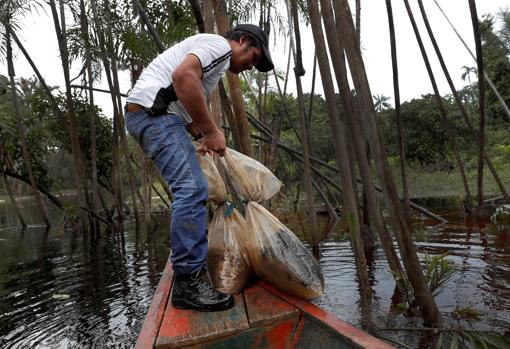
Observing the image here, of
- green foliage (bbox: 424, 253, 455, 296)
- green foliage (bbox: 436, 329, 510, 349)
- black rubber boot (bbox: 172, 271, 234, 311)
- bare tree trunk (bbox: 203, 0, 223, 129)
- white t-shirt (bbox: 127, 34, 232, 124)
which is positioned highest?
bare tree trunk (bbox: 203, 0, 223, 129)

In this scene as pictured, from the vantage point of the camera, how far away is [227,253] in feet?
7.50

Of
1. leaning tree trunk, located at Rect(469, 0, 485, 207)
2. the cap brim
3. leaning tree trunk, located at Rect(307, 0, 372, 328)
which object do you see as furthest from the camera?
leaning tree trunk, located at Rect(469, 0, 485, 207)

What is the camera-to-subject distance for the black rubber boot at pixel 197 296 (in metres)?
1.92

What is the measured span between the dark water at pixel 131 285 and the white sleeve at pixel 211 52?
2.02 m

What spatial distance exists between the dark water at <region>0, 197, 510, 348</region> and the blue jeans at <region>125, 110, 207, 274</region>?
4.96 ft

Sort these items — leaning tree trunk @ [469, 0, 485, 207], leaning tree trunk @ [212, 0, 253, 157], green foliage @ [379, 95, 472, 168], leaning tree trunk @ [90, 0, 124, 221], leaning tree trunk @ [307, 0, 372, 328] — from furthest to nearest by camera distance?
1. green foliage @ [379, 95, 472, 168]
2. leaning tree trunk @ [90, 0, 124, 221]
3. leaning tree trunk @ [212, 0, 253, 157]
4. leaning tree trunk @ [469, 0, 485, 207]
5. leaning tree trunk @ [307, 0, 372, 328]

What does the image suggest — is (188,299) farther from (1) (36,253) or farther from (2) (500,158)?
(2) (500,158)

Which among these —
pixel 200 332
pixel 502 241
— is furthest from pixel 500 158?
pixel 200 332

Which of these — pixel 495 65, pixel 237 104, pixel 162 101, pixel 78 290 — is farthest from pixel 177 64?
pixel 495 65

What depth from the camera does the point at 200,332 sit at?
1.69 meters

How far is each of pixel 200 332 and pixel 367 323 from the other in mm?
1301

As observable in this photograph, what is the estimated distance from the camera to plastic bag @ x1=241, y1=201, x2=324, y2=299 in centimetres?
204

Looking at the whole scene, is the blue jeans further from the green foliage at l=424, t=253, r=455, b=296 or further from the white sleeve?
the green foliage at l=424, t=253, r=455, b=296

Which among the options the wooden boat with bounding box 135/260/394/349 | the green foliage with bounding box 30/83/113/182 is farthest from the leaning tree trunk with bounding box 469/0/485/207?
the green foliage with bounding box 30/83/113/182
